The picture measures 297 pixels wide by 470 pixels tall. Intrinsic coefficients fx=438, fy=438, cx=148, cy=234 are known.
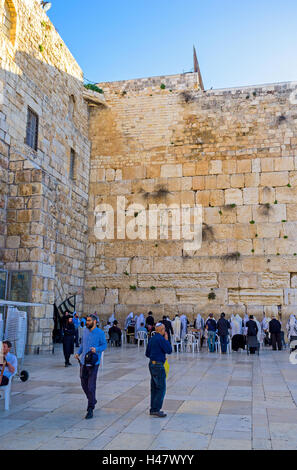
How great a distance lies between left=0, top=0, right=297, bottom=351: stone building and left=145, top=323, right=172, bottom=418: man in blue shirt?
8622 millimetres

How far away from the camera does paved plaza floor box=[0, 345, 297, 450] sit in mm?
3836

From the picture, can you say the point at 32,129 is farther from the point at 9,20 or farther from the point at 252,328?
the point at 252,328

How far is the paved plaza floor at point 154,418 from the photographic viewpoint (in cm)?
384

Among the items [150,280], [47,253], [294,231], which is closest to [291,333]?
[294,231]

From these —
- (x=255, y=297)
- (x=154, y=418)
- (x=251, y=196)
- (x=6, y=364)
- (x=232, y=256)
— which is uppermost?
(x=251, y=196)

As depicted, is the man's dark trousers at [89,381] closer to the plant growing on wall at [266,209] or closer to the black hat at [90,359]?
the black hat at [90,359]

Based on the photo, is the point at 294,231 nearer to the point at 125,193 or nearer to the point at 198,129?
the point at 198,129

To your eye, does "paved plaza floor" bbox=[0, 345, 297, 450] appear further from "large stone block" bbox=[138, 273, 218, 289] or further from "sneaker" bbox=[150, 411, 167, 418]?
"large stone block" bbox=[138, 273, 218, 289]

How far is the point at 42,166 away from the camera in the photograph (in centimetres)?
1277

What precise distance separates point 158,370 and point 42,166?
917 centimetres

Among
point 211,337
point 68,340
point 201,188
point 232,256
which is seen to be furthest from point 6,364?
point 201,188

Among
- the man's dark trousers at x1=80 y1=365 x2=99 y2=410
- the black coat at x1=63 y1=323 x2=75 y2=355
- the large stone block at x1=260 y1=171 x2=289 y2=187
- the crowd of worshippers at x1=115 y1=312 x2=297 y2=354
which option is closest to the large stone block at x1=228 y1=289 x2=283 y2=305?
the crowd of worshippers at x1=115 y1=312 x2=297 y2=354

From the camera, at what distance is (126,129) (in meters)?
16.7

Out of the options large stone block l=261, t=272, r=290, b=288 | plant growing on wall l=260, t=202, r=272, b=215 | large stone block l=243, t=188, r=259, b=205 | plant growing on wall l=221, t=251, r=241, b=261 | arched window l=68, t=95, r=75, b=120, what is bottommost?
large stone block l=261, t=272, r=290, b=288
